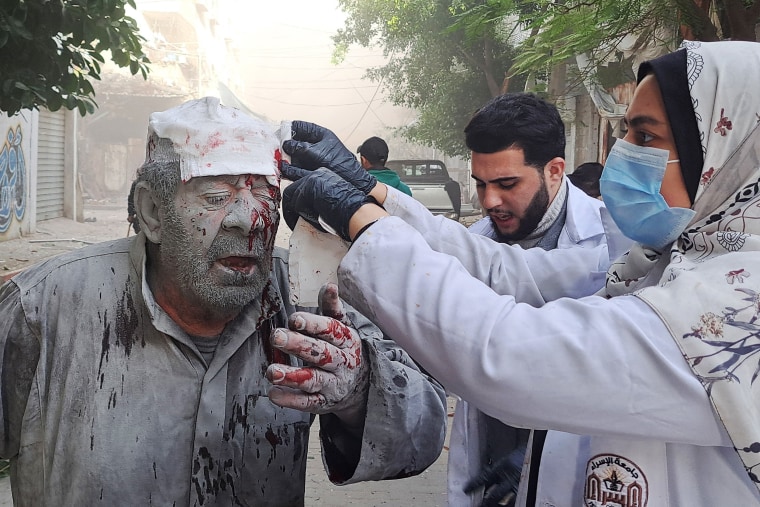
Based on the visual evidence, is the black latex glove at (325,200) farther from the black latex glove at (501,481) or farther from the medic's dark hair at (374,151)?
the medic's dark hair at (374,151)

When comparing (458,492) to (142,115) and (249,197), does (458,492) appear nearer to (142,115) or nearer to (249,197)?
(249,197)

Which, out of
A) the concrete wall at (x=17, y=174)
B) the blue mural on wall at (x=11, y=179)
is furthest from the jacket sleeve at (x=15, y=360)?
the blue mural on wall at (x=11, y=179)

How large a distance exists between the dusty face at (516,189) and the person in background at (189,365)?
1115 mm

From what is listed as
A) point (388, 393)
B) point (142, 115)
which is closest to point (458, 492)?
point (388, 393)

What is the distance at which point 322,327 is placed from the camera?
57.8 inches

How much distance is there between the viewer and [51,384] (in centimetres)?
167

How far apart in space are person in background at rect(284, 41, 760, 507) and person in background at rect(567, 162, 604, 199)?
12.2 feet

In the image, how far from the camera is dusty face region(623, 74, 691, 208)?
1.50 meters

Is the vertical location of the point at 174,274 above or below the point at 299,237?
below

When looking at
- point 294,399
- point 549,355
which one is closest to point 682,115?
point 549,355

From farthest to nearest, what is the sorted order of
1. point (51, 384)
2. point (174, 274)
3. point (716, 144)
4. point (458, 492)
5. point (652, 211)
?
point (458, 492) < point (174, 274) < point (51, 384) < point (652, 211) < point (716, 144)

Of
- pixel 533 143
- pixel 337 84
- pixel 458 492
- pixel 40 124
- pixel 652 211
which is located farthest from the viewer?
pixel 337 84

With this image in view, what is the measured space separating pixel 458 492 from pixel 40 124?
16505mm

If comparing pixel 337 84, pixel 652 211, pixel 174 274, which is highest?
pixel 337 84
